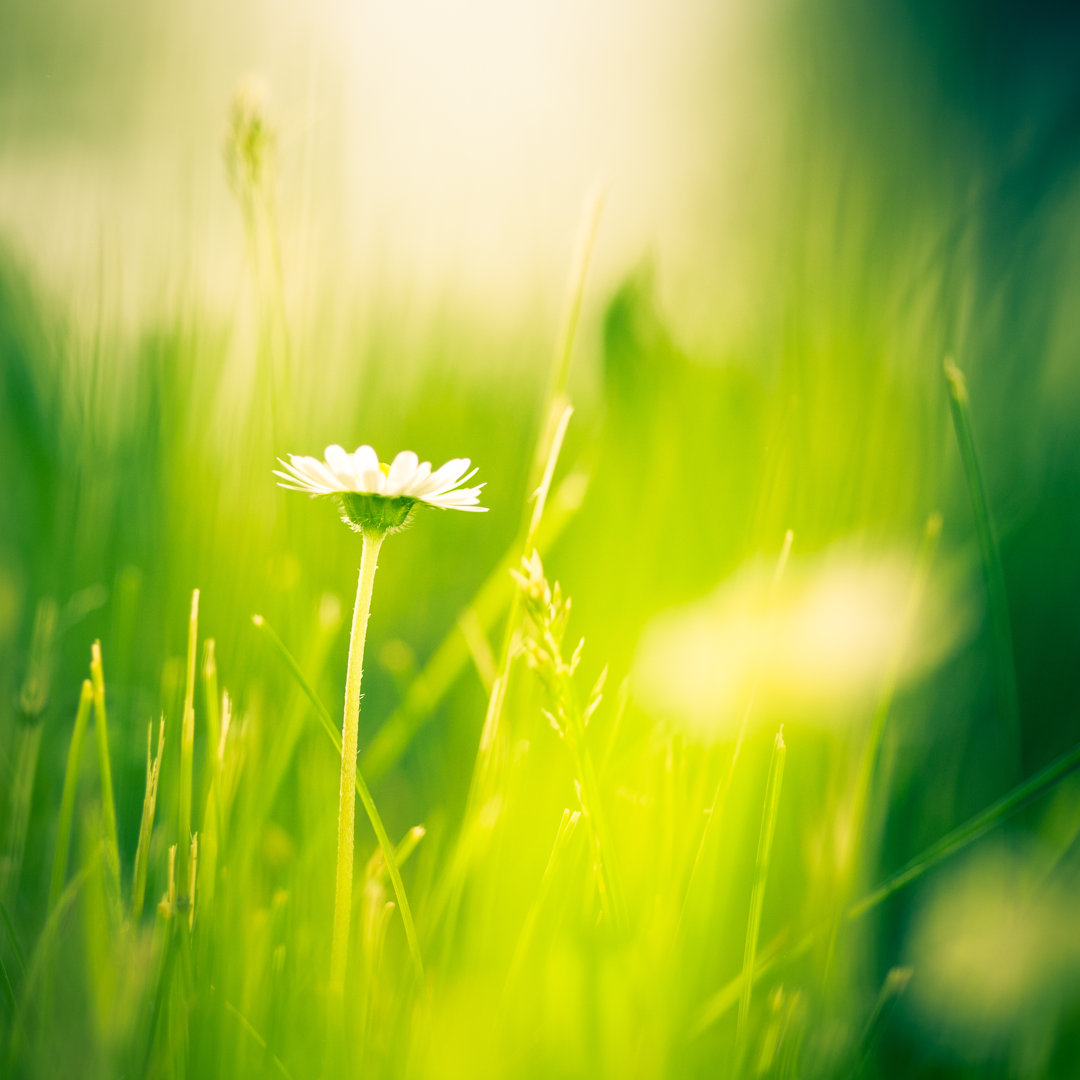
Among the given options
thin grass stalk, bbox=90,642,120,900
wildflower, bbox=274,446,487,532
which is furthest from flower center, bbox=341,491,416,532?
thin grass stalk, bbox=90,642,120,900

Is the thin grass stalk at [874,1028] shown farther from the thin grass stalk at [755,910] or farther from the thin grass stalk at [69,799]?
the thin grass stalk at [69,799]

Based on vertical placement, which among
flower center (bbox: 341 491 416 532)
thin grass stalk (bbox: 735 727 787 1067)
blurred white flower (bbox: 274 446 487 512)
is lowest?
thin grass stalk (bbox: 735 727 787 1067)

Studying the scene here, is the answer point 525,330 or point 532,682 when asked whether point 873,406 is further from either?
point 525,330

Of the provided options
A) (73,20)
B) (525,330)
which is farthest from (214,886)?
(73,20)

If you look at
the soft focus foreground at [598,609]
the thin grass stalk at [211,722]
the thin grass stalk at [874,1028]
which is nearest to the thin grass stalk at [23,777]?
the soft focus foreground at [598,609]

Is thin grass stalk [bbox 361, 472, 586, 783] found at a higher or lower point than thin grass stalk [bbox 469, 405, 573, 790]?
lower

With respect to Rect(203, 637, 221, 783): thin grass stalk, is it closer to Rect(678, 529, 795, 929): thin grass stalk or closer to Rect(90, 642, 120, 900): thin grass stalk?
Rect(90, 642, 120, 900): thin grass stalk
